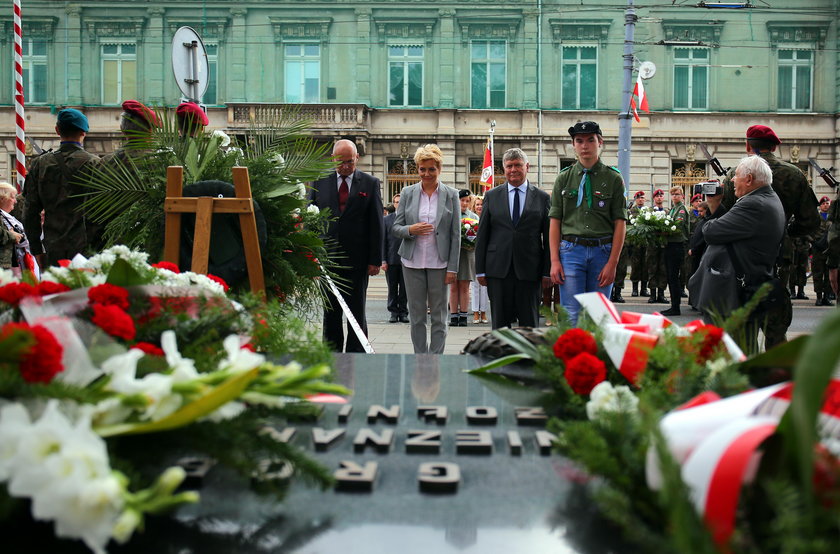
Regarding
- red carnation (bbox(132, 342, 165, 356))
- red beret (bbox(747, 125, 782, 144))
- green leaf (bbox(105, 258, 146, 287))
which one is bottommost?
red carnation (bbox(132, 342, 165, 356))

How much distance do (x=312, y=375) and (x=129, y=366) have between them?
0.96 ft

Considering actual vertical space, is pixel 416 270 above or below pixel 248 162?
below

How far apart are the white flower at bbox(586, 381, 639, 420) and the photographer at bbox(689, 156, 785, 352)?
14.2 feet

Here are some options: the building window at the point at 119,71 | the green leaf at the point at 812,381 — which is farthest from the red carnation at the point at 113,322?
the building window at the point at 119,71

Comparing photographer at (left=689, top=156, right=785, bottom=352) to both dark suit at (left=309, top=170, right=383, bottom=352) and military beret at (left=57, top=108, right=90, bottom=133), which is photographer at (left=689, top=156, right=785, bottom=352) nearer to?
dark suit at (left=309, top=170, right=383, bottom=352)

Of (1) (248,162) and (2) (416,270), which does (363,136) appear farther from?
(1) (248,162)

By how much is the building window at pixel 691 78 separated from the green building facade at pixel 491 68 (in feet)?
0.14

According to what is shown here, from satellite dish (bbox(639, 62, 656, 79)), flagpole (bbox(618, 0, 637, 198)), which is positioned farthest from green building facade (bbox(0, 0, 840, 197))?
flagpole (bbox(618, 0, 637, 198))

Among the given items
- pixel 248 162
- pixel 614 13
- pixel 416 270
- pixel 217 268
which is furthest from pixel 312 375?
pixel 614 13

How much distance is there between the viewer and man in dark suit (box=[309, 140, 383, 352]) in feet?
23.8

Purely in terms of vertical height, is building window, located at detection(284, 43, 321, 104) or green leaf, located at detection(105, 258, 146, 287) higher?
building window, located at detection(284, 43, 321, 104)

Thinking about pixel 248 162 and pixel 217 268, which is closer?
pixel 217 268

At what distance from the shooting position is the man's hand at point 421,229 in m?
6.95

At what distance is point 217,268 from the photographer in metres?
4.21
